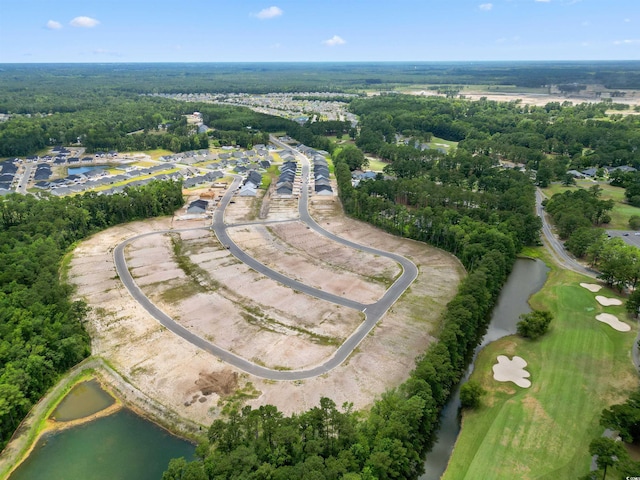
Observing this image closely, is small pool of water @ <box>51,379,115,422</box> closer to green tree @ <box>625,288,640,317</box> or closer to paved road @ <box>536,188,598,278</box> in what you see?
green tree @ <box>625,288,640,317</box>

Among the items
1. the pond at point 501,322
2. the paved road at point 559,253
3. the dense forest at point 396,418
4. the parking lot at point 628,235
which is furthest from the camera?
the parking lot at point 628,235

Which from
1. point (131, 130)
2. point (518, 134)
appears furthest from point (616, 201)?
point (131, 130)

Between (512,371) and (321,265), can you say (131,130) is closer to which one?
(321,265)

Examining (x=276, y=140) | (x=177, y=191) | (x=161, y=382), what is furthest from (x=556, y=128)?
(x=161, y=382)

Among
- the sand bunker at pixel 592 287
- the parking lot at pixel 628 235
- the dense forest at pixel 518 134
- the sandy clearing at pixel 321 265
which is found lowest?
the sand bunker at pixel 592 287

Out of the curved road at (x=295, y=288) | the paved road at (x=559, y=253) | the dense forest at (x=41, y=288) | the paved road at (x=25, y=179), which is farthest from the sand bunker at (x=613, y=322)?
the paved road at (x=25, y=179)

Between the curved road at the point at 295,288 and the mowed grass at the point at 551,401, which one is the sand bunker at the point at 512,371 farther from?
the curved road at the point at 295,288
